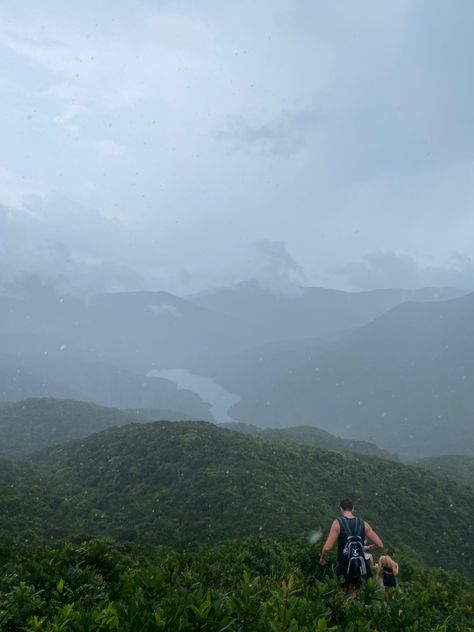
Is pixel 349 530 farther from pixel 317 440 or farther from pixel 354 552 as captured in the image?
pixel 317 440

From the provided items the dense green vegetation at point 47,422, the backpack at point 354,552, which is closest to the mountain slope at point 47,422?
the dense green vegetation at point 47,422

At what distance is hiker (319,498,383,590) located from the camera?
9.77 m

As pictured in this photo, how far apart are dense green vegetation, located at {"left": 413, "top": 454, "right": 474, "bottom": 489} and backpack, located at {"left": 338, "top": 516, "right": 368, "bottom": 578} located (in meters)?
63.9

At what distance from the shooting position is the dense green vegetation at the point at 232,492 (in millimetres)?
32719

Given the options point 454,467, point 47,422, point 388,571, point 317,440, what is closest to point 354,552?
point 388,571

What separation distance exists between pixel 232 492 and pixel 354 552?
99.8 feet

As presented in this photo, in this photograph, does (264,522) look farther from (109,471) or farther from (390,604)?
(390,604)

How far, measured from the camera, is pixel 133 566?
12820 mm

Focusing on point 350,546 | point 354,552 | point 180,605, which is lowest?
point 354,552

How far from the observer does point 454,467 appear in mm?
77375

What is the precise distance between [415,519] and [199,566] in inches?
1332

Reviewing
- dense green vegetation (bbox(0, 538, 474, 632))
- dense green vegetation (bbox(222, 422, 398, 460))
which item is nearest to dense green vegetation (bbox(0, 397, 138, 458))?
dense green vegetation (bbox(222, 422, 398, 460))

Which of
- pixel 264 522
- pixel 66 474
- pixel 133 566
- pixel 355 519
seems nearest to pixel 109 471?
pixel 66 474

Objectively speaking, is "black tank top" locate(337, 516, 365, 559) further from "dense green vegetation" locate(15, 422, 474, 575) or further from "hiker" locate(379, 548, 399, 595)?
"dense green vegetation" locate(15, 422, 474, 575)
